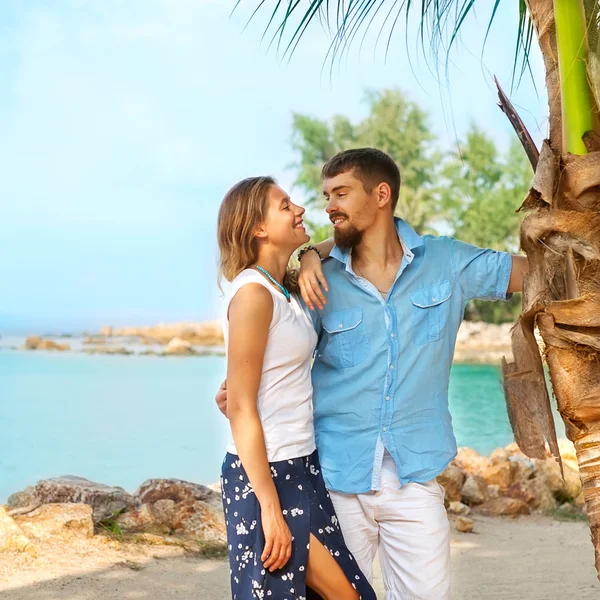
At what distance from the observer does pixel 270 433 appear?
244cm

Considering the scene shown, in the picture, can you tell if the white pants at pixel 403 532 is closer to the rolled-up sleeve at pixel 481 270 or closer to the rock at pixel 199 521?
the rolled-up sleeve at pixel 481 270

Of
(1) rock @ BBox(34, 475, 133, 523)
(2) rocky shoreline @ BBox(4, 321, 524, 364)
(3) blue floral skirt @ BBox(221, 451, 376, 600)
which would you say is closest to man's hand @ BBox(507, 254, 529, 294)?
(3) blue floral skirt @ BBox(221, 451, 376, 600)

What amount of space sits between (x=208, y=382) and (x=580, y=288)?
67.6 ft

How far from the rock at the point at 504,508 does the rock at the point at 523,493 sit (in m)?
0.10

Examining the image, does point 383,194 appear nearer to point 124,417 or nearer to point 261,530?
point 261,530

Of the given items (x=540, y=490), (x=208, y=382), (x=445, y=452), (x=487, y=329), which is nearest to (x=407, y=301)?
(x=445, y=452)

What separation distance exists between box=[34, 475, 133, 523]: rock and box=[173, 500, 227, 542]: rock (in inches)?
13.6

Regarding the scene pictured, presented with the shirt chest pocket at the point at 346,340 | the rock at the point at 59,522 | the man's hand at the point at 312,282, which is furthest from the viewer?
the rock at the point at 59,522

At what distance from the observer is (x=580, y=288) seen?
2389 millimetres

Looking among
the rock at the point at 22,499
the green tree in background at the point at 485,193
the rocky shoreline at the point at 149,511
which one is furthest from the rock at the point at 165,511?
the green tree in background at the point at 485,193

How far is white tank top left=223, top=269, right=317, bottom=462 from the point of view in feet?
8.04

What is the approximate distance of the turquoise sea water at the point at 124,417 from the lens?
52.1ft

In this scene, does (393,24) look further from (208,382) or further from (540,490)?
(208,382)

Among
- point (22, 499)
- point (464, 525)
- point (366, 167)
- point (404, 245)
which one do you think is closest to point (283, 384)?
point (404, 245)
